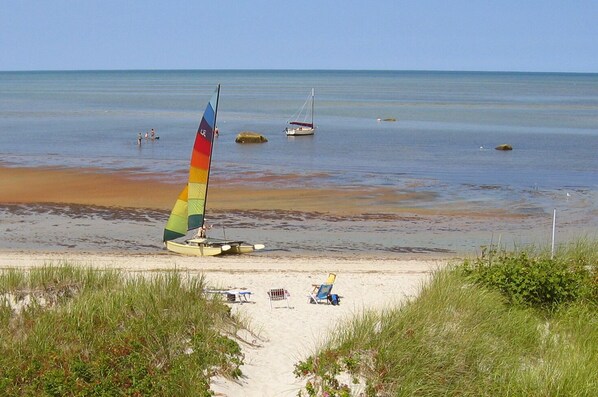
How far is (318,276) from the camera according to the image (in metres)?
19.8

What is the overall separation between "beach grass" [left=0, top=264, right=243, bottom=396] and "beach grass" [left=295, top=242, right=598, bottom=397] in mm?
Result: 1594

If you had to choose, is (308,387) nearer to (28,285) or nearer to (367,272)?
(28,285)

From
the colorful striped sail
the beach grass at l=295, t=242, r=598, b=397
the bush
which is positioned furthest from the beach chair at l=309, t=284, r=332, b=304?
the colorful striped sail

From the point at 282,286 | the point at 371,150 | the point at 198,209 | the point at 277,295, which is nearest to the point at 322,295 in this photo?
the point at 277,295

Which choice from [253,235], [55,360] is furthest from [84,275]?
[253,235]

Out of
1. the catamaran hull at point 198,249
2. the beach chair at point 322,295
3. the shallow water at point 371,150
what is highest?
the shallow water at point 371,150

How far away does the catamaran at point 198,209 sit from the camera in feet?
75.9

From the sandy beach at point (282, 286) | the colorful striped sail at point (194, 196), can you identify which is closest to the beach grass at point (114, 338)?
the sandy beach at point (282, 286)

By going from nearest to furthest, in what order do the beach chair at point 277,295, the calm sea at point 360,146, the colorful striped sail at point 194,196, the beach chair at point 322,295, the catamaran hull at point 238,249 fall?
the beach chair at point 277,295 → the beach chair at point 322,295 → the catamaran hull at point 238,249 → the colorful striped sail at point 194,196 → the calm sea at point 360,146

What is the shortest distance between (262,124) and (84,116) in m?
18.9

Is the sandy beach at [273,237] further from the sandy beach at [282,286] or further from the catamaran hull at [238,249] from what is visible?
the catamaran hull at [238,249]

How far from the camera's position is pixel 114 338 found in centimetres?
1141

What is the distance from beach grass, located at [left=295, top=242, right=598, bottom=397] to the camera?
1083 centimetres

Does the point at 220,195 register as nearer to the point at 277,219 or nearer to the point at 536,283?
the point at 277,219
